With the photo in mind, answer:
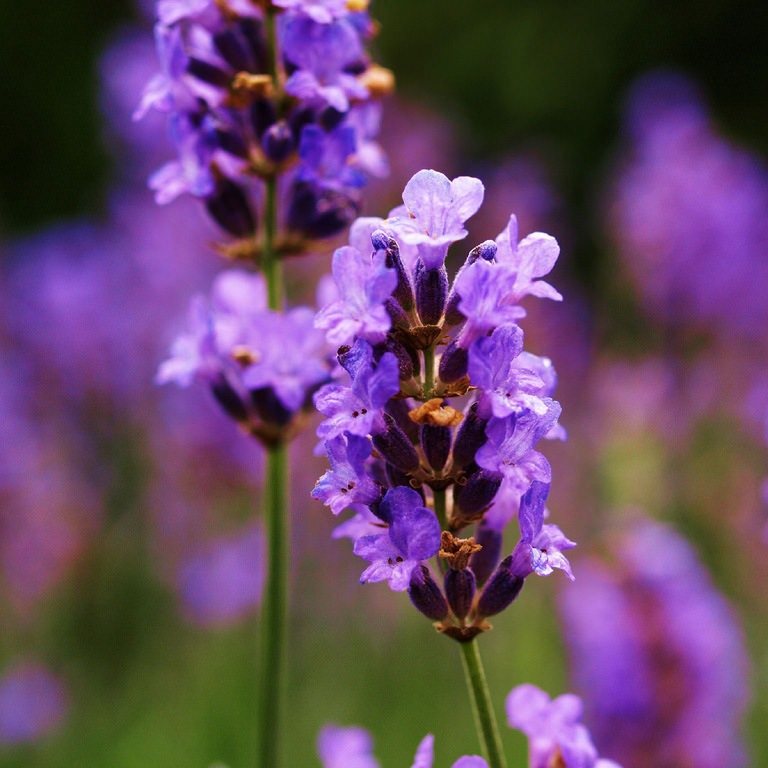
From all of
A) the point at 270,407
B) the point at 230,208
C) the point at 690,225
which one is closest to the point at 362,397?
the point at 270,407

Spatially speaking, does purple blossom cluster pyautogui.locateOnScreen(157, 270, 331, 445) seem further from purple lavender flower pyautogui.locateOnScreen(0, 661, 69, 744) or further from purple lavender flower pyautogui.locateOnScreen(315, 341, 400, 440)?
purple lavender flower pyautogui.locateOnScreen(0, 661, 69, 744)

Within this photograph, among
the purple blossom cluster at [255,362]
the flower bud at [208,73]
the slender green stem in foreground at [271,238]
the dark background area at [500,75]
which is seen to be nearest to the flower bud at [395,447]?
the purple blossom cluster at [255,362]

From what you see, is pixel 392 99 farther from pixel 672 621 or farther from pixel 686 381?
pixel 672 621

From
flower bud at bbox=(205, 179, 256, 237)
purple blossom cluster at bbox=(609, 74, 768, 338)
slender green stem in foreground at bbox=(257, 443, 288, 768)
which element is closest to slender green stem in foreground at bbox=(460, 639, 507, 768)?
slender green stem in foreground at bbox=(257, 443, 288, 768)

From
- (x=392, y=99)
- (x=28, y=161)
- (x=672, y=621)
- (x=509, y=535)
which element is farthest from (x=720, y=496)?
(x=28, y=161)

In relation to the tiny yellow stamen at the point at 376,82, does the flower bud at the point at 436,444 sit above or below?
below

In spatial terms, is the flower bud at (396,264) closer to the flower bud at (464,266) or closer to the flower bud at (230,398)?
the flower bud at (464,266)

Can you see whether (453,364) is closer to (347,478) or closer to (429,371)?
(429,371)
